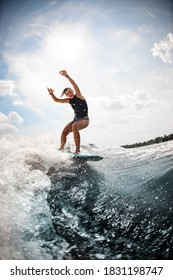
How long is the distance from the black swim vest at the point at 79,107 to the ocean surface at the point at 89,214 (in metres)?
2.24

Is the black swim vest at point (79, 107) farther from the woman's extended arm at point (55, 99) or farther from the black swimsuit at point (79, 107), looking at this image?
the woman's extended arm at point (55, 99)

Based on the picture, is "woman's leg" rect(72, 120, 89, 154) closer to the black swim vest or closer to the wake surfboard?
the black swim vest

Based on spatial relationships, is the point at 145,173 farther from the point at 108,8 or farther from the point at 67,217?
the point at 108,8

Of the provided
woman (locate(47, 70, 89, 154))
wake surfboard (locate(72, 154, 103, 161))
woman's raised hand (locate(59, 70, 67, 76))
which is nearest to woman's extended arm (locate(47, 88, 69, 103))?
woman (locate(47, 70, 89, 154))

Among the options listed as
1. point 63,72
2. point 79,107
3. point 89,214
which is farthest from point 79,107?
point 89,214

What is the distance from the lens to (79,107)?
20.2 ft

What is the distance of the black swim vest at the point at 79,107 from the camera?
6.14 metres

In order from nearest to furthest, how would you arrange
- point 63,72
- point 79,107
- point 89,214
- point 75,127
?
point 89,214 → point 63,72 → point 75,127 → point 79,107

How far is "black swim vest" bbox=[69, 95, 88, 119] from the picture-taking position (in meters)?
6.14

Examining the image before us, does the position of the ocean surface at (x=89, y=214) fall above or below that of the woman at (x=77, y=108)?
below

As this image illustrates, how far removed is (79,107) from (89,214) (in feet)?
12.8

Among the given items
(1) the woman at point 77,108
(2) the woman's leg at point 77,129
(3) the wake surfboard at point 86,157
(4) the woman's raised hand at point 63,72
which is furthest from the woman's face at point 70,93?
(3) the wake surfboard at point 86,157

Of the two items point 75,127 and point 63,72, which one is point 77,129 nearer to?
point 75,127
